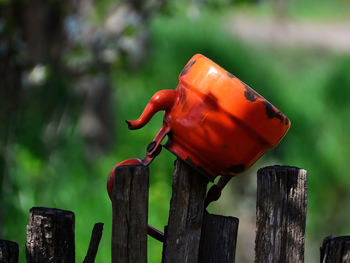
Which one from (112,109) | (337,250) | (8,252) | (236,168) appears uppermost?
(112,109)

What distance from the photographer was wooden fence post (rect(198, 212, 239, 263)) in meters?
1.72

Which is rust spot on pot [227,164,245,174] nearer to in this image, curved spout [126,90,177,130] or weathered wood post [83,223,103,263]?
curved spout [126,90,177,130]

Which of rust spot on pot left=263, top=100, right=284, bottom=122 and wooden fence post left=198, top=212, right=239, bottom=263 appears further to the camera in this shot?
wooden fence post left=198, top=212, right=239, bottom=263

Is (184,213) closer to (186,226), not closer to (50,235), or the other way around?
(186,226)

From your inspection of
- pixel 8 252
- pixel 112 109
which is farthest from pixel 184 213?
pixel 112 109

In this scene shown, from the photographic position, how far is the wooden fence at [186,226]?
1.59 m

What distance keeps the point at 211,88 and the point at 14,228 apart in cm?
224

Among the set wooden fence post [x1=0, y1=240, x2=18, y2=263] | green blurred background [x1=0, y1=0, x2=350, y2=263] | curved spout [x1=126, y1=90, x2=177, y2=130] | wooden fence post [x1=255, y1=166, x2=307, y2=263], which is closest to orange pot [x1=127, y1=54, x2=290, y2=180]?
curved spout [x1=126, y1=90, x2=177, y2=130]

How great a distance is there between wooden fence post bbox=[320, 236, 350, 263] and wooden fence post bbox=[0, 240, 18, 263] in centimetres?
84

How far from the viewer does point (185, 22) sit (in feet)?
23.5

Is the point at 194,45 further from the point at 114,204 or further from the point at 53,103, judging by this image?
the point at 114,204

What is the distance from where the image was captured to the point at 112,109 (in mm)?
6219

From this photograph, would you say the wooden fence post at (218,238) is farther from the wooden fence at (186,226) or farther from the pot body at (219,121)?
the pot body at (219,121)

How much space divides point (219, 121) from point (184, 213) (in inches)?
11.0
